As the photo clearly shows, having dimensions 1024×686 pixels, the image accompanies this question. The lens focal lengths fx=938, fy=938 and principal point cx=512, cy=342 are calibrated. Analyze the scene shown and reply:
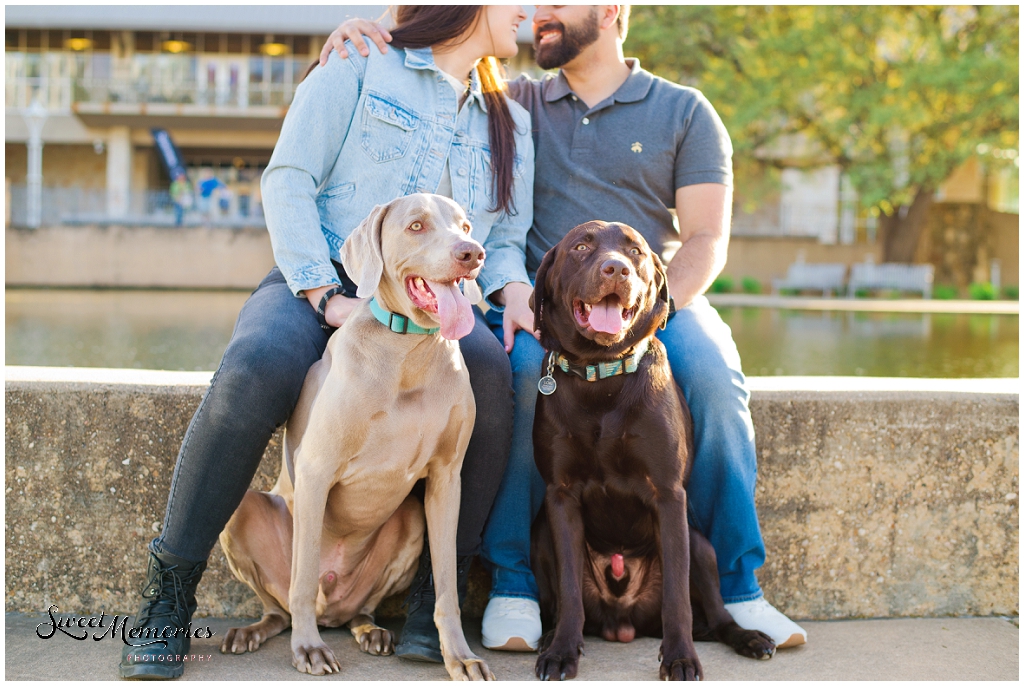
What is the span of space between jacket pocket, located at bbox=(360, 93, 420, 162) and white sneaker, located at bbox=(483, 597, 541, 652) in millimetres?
1560

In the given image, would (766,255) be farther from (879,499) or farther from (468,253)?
(468,253)

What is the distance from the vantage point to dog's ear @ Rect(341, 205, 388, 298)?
2.64m

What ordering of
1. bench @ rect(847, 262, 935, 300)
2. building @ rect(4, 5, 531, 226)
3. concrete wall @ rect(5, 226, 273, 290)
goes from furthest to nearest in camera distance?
1. building @ rect(4, 5, 531, 226)
2. concrete wall @ rect(5, 226, 273, 290)
3. bench @ rect(847, 262, 935, 300)

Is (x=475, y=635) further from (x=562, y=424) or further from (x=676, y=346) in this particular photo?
(x=676, y=346)

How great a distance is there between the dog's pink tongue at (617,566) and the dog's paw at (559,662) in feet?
1.20

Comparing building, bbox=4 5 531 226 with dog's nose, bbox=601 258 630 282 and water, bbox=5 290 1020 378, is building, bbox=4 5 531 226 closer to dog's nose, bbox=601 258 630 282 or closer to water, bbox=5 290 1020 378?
water, bbox=5 290 1020 378

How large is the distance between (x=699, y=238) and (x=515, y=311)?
0.83 metres

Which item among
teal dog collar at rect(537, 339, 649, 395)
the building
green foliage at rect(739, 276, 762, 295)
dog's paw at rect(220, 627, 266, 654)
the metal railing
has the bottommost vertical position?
dog's paw at rect(220, 627, 266, 654)

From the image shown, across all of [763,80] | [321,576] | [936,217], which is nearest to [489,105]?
[321,576]

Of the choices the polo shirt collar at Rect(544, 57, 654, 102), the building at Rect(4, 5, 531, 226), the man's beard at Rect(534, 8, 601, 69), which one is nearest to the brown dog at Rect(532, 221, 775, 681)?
the polo shirt collar at Rect(544, 57, 654, 102)

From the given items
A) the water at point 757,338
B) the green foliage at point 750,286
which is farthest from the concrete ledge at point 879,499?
the green foliage at point 750,286

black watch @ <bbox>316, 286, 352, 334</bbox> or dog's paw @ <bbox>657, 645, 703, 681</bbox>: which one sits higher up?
black watch @ <bbox>316, 286, 352, 334</bbox>

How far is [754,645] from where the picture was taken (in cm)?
281

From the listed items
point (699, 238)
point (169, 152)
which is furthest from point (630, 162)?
point (169, 152)
